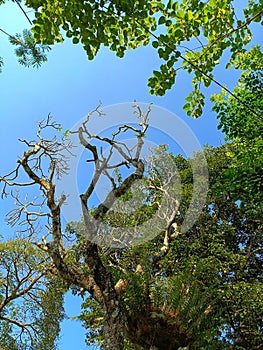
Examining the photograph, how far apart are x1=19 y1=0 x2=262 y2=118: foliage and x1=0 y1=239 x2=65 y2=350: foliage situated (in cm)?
556

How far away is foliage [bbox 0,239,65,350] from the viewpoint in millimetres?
6703

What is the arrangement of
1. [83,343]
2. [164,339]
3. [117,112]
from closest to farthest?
1. [164,339]
2. [117,112]
3. [83,343]

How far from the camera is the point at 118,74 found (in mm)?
6844

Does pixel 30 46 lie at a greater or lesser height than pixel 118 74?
lesser

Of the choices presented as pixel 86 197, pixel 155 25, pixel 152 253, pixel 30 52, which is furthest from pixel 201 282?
pixel 155 25

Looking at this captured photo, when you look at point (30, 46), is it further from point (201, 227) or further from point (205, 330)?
point (201, 227)

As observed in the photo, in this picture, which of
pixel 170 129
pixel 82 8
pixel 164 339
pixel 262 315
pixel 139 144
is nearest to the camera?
pixel 82 8

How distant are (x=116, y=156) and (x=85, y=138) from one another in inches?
17.5

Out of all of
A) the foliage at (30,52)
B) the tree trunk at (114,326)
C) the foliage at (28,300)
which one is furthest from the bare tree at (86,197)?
the foliage at (30,52)

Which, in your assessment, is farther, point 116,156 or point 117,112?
point 117,112

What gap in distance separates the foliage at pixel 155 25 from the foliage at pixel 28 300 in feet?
18.3

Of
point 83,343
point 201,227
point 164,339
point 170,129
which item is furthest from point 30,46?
point 83,343

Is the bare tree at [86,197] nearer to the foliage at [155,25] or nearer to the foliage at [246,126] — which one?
the foliage at [246,126]

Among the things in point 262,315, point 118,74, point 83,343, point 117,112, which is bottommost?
point 262,315
